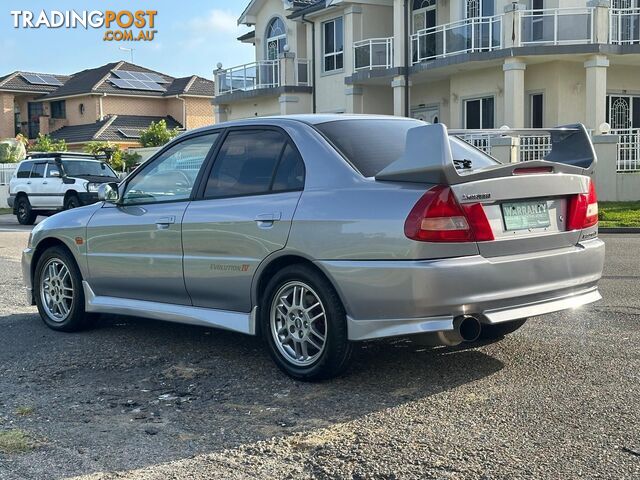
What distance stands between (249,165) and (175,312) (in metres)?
1.19

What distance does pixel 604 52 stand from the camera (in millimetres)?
22891

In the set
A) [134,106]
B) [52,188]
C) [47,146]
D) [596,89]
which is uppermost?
[134,106]

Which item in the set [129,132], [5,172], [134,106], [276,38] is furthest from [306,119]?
[134,106]

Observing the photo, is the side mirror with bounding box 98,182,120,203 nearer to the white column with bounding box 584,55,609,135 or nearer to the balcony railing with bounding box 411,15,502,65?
the white column with bounding box 584,55,609,135

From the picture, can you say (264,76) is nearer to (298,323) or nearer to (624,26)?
(624,26)

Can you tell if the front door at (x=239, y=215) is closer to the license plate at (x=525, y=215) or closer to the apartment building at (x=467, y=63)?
the license plate at (x=525, y=215)

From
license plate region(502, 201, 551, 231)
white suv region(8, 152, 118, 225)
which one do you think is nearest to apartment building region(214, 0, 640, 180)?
white suv region(8, 152, 118, 225)

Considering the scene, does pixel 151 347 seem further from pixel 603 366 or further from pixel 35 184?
pixel 35 184

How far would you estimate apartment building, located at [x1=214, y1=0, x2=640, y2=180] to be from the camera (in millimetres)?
23141

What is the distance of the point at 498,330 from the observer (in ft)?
19.3

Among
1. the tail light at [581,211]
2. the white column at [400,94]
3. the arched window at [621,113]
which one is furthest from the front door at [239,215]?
the white column at [400,94]

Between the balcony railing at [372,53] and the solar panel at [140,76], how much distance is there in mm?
30547

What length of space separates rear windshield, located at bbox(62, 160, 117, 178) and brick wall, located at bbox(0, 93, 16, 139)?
3677 centimetres

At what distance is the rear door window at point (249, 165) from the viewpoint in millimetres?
5449
